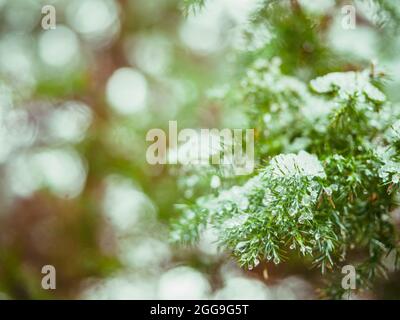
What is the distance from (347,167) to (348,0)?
662mm

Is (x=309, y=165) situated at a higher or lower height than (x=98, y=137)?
lower

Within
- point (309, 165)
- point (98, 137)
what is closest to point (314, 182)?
point (309, 165)

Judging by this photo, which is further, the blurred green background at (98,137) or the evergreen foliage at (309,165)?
the blurred green background at (98,137)

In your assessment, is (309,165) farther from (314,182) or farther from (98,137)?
(98,137)

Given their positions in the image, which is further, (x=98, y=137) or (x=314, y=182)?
(x=98, y=137)

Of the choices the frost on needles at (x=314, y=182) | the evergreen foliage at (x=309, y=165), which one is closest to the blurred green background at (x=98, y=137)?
the evergreen foliage at (x=309, y=165)

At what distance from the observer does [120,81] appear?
2.25 meters

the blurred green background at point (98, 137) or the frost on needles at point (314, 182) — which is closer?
the frost on needles at point (314, 182)

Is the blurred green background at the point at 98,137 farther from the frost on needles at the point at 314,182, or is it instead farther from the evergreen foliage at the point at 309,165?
the frost on needles at the point at 314,182

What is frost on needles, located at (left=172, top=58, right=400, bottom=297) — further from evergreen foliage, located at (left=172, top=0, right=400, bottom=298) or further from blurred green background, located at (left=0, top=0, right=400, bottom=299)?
blurred green background, located at (left=0, top=0, right=400, bottom=299)

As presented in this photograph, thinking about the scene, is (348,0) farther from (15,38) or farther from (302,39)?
(15,38)

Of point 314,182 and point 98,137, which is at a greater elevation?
point 98,137

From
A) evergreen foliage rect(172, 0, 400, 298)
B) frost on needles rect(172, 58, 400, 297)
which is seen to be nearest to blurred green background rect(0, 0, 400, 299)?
evergreen foliage rect(172, 0, 400, 298)

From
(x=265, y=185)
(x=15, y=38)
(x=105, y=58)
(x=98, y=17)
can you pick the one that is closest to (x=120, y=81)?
(x=105, y=58)
